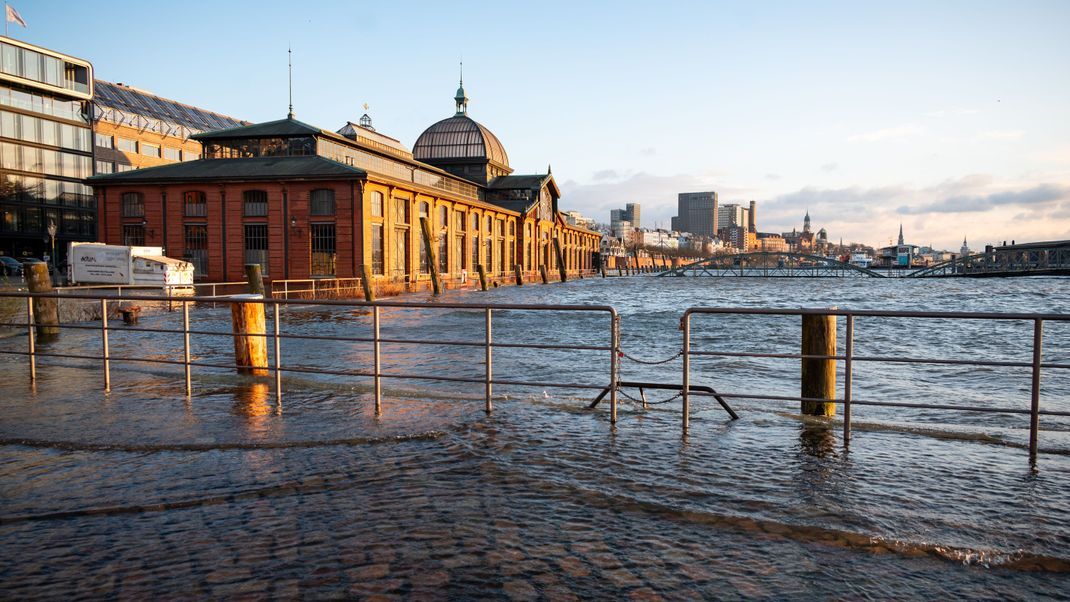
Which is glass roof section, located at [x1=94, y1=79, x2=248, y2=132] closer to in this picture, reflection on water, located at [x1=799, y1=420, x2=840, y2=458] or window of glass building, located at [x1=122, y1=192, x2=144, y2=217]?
window of glass building, located at [x1=122, y1=192, x2=144, y2=217]

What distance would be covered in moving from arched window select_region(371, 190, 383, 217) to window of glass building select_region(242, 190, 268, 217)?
6.14 m

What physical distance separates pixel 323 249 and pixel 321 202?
2.71m

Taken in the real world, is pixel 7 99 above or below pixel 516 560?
above

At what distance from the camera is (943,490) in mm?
6180

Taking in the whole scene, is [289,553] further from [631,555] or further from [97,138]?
[97,138]

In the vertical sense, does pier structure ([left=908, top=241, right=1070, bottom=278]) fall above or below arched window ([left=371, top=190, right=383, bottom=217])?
below

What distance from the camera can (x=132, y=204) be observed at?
150 ft

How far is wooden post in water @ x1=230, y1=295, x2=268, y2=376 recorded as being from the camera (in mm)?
11797

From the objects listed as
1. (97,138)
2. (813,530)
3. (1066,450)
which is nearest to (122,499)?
(813,530)

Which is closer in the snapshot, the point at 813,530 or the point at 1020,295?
the point at 813,530

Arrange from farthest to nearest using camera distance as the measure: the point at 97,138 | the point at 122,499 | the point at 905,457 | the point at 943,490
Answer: the point at 97,138
the point at 905,457
the point at 943,490
the point at 122,499

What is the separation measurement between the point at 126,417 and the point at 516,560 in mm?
6083

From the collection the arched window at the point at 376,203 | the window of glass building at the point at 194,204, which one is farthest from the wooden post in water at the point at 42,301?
the window of glass building at the point at 194,204

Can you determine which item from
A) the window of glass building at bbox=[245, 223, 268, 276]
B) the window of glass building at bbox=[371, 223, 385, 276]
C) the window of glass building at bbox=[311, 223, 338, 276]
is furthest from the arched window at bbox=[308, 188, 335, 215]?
the window of glass building at bbox=[245, 223, 268, 276]
